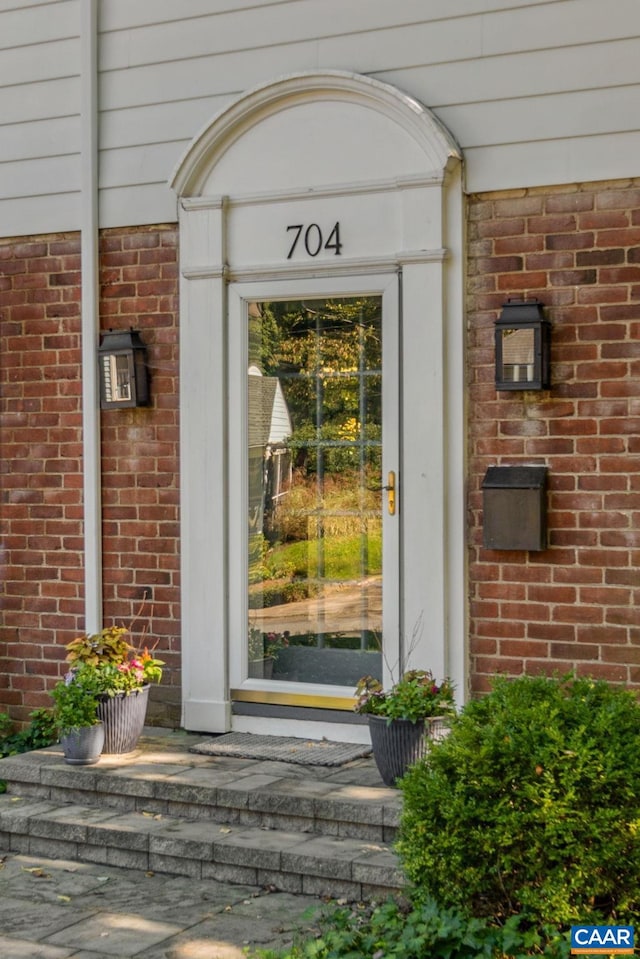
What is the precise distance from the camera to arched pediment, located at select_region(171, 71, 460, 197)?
18.1 ft

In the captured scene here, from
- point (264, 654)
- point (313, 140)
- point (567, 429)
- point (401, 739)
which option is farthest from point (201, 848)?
point (313, 140)

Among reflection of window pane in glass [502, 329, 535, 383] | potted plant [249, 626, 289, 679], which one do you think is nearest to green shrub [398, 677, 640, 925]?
reflection of window pane in glass [502, 329, 535, 383]

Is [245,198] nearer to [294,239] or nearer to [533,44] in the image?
[294,239]

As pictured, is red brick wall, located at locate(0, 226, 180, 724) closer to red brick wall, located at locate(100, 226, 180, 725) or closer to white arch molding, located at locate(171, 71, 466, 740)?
red brick wall, located at locate(100, 226, 180, 725)

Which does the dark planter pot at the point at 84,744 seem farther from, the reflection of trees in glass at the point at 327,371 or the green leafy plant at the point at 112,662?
the reflection of trees in glass at the point at 327,371

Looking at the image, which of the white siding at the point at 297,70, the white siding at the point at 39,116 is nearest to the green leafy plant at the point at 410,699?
the white siding at the point at 297,70

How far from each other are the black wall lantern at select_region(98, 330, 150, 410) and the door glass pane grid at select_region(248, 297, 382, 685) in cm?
57

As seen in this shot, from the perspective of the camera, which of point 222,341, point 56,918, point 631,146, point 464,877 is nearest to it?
point 464,877

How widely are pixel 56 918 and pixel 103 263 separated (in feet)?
11.1

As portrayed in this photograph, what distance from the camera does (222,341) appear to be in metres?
6.01

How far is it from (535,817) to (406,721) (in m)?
1.37

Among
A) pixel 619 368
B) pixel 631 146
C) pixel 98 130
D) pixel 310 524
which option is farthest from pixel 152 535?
pixel 631 146

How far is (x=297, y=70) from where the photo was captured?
5.80 m
